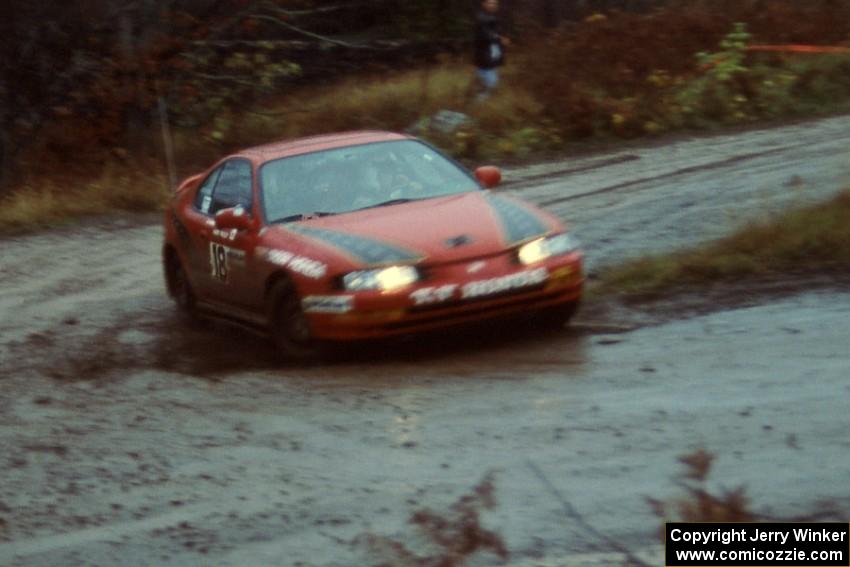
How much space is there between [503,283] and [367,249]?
0.83 meters

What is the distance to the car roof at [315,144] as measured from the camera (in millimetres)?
11727

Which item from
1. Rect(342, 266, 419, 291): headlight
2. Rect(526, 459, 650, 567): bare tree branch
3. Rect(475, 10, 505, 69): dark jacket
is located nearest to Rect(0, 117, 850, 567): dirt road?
Rect(526, 459, 650, 567): bare tree branch

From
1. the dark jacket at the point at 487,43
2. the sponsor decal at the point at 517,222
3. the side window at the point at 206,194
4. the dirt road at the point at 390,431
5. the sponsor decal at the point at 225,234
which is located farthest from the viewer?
the dark jacket at the point at 487,43

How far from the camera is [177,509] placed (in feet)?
23.1

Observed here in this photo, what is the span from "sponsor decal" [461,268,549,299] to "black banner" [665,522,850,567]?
4.63 metres

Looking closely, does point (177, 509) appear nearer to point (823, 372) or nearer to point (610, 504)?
point (610, 504)

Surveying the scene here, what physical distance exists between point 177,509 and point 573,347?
11.9 ft

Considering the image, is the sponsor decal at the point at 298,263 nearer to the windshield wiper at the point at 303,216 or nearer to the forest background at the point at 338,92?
the windshield wiper at the point at 303,216

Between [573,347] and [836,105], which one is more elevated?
[573,347]

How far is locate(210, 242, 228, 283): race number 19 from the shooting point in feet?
38.3

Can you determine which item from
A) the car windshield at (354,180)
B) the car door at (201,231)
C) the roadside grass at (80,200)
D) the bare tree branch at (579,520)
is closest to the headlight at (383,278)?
the car windshield at (354,180)

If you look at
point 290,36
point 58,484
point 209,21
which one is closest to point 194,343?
point 58,484

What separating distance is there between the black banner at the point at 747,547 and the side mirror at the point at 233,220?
→ 20.5ft

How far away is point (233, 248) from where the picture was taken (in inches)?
449
